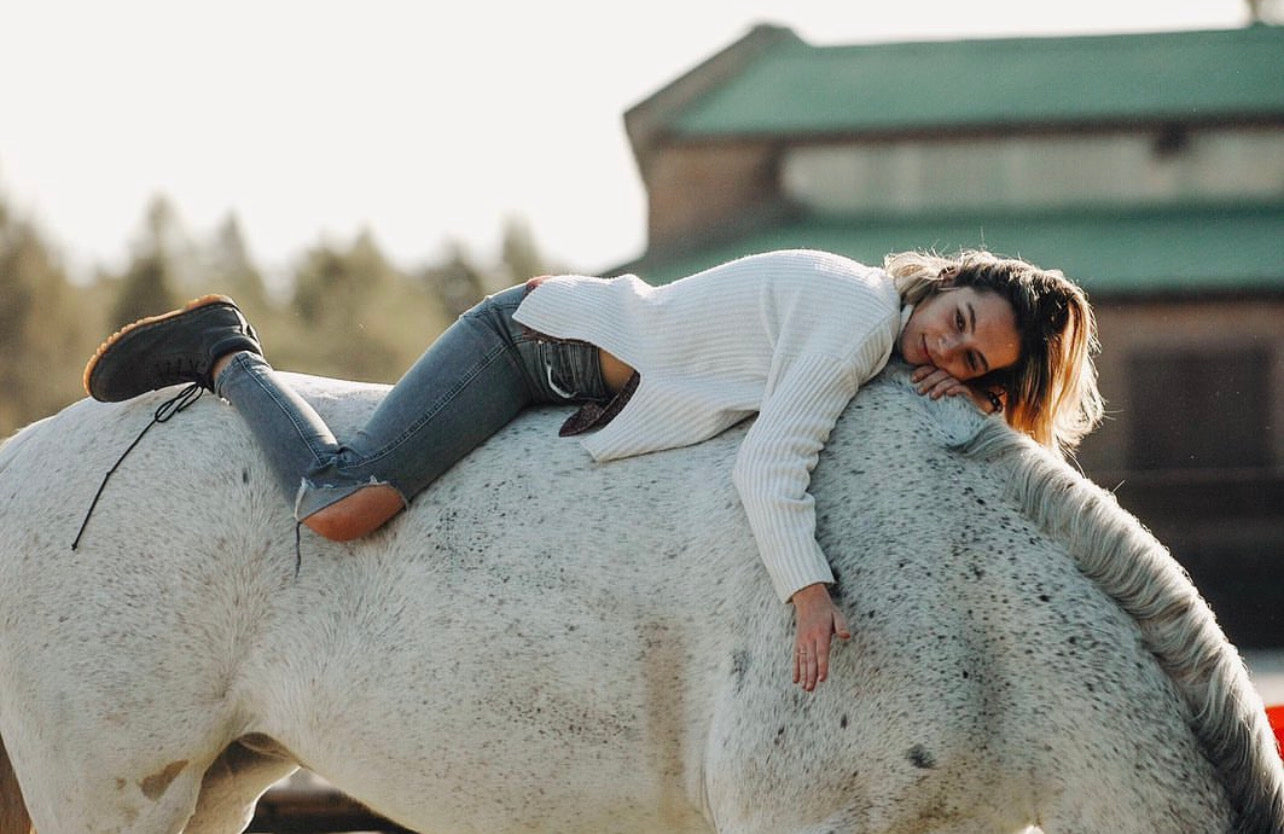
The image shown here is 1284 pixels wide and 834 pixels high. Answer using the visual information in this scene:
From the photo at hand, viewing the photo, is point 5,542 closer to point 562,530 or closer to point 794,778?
point 562,530

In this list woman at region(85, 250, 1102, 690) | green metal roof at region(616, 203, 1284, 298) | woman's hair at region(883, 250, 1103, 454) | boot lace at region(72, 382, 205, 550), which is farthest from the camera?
green metal roof at region(616, 203, 1284, 298)

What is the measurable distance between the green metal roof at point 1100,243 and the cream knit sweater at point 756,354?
52.9 feet

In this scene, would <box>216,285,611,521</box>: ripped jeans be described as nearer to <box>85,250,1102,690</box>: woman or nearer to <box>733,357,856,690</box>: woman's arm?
<box>85,250,1102,690</box>: woman

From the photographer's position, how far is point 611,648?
3.01 m

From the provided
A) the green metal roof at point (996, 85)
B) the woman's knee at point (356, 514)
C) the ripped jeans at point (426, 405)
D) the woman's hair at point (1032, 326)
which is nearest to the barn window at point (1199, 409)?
the green metal roof at point (996, 85)

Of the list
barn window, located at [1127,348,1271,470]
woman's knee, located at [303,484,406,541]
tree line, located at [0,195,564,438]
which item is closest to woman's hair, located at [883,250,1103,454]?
woman's knee, located at [303,484,406,541]

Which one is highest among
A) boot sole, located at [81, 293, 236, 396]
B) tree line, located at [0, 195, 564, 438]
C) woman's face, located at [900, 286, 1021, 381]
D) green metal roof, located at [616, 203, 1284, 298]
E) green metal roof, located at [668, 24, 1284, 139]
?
boot sole, located at [81, 293, 236, 396]

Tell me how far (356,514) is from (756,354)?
3.06 feet

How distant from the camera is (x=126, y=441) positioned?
348 cm

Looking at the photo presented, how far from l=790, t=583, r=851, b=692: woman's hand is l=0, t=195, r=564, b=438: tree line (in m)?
21.4

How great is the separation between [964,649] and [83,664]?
1930mm

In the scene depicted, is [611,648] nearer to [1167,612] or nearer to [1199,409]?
[1167,612]

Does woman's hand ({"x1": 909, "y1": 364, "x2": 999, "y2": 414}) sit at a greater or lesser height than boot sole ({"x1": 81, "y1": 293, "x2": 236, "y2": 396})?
lesser

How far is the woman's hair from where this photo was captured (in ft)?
10.6
